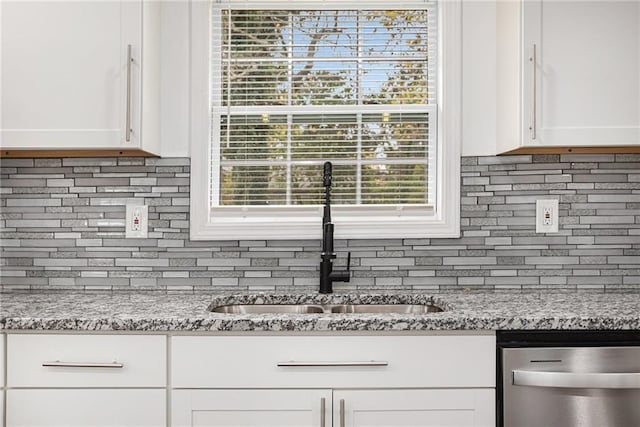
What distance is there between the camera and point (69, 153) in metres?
2.22

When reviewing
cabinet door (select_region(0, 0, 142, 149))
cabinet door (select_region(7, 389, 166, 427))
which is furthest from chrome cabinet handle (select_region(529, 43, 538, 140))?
cabinet door (select_region(7, 389, 166, 427))

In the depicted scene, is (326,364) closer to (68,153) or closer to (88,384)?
(88,384)

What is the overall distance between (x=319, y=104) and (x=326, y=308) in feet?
2.73

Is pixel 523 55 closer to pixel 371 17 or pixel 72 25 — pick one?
pixel 371 17

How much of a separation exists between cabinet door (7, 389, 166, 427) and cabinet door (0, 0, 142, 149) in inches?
32.3

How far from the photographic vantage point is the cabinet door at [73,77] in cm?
202

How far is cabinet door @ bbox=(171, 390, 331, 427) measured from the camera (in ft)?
5.56

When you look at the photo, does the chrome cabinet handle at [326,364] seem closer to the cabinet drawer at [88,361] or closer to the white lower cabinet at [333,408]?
the white lower cabinet at [333,408]

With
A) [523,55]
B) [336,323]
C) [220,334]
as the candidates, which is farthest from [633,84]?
[220,334]

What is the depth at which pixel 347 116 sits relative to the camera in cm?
243

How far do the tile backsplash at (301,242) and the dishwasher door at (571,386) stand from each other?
0.66m

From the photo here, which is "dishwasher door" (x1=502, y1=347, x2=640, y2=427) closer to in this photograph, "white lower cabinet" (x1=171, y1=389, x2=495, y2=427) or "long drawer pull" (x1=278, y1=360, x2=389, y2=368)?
"white lower cabinet" (x1=171, y1=389, x2=495, y2=427)

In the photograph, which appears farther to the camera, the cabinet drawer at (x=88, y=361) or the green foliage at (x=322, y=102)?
the green foliage at (x=322, y=102)

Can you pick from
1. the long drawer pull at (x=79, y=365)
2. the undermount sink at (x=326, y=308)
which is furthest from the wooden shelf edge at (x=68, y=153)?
the long drawer pull at (x=79, y=365)
